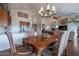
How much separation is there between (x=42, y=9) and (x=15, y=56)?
0.68 metres

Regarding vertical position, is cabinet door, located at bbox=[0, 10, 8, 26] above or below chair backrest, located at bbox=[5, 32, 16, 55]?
above

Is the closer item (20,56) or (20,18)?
(20,18)

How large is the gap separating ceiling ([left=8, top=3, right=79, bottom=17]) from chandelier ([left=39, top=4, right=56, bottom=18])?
0.04 metres

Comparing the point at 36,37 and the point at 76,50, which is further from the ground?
the point at 36,37

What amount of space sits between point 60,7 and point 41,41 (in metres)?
0.47

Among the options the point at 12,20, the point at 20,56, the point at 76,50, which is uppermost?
the point at 12,20

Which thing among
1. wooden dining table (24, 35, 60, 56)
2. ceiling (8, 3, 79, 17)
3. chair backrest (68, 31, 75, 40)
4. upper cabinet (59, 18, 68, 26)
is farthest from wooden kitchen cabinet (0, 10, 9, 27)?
chair backrest (68, 31, 75, 40)

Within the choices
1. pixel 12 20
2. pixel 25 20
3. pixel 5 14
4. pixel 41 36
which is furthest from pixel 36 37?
pixel 5 14

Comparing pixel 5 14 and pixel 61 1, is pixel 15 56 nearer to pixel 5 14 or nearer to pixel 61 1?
pixel 5 14

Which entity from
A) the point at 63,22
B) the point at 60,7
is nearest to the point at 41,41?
the point at 63,22

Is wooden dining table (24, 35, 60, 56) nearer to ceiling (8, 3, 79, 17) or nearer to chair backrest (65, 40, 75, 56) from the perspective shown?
chair backrest (65, 40, 75, 56)

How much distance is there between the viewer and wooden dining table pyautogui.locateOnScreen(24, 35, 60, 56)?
145cm

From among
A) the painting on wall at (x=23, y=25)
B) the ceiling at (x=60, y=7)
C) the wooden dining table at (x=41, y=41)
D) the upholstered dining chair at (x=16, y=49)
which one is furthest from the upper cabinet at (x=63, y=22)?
the upholstered dining chair at (x=16, y=49)

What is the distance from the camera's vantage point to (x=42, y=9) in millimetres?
1446
